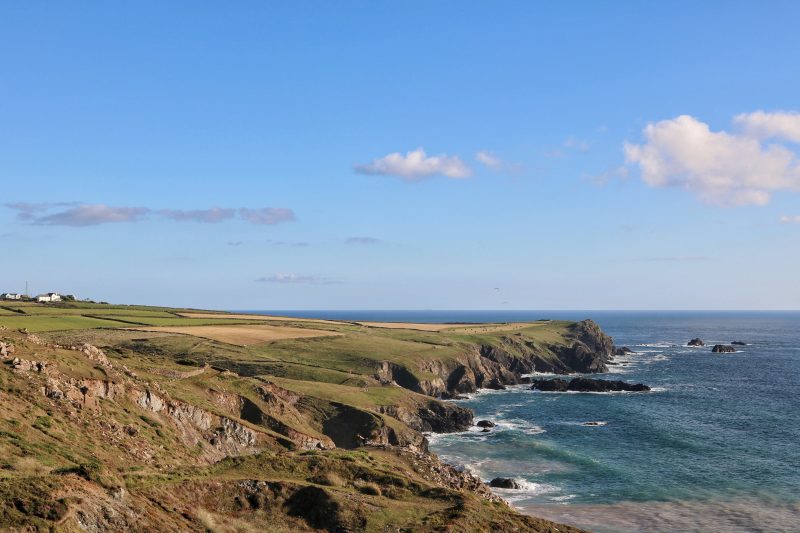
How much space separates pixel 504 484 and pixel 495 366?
93.6 meters

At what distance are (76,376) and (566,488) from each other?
51000 millimetres

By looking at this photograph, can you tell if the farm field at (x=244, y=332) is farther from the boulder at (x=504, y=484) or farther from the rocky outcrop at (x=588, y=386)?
the boulder at (x=504, y=484)

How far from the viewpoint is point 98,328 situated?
136000 millimetres

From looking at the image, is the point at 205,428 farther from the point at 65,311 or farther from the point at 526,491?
the point at 65,311

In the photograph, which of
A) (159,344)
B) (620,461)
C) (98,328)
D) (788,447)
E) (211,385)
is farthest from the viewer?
(98,328)

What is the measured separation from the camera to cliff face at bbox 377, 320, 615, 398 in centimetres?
12838

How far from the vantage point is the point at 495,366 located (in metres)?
162

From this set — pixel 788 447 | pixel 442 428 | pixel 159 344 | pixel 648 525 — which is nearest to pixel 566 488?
pixel 648 525

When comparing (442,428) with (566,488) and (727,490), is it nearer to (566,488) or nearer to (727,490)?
(566,488)

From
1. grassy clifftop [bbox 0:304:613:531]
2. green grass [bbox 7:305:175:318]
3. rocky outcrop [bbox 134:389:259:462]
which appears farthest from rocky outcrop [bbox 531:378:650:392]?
green grass [bbox 7:305:175:318]

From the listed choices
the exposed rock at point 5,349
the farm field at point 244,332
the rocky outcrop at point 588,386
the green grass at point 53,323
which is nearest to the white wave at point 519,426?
the rocky outcrop at point 588,386

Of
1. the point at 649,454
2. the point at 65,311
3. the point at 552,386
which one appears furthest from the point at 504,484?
the point at 65,311

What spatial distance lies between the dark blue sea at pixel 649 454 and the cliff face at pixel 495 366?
636 cm

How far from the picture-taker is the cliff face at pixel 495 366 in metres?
128
